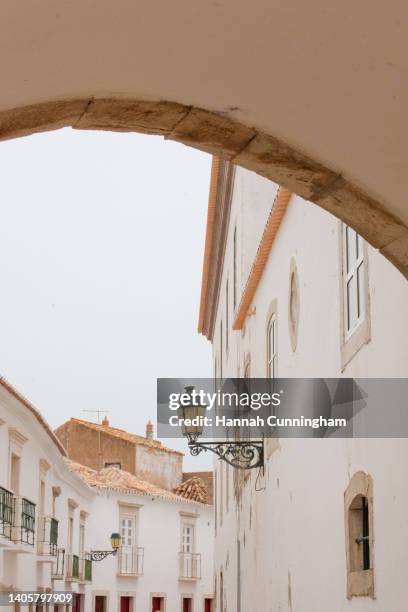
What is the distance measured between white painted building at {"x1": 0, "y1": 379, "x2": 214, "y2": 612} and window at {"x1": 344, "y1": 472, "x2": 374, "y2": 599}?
459 inches

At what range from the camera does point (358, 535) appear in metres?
6.53

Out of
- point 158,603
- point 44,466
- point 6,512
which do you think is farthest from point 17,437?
point 158,603

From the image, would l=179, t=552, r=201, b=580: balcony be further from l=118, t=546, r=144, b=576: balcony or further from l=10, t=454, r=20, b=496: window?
l=10, t=454, r=20, b=496: window

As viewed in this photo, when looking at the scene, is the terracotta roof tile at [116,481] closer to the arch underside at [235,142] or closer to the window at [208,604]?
the window at [208,604]

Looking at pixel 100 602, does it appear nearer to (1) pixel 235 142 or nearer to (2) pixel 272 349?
(2) pixel 272 349

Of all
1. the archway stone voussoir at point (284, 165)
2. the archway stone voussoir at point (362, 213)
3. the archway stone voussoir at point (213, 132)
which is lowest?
the archway stone voussoir at point (362, 213)

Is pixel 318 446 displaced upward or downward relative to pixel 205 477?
downward

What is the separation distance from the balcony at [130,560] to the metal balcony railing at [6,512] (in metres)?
15.4

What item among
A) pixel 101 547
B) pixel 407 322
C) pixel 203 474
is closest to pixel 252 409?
pixel 407 322

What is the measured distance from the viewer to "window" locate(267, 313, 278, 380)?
10.7m

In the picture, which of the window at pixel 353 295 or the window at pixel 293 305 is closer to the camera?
the window at pixel 353 295

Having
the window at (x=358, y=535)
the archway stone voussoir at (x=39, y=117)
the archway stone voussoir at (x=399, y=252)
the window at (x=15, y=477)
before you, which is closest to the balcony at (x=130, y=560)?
the window at (x=15, y=477)

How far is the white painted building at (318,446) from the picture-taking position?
222 inches

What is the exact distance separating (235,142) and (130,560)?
32.1 meters
